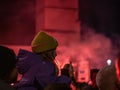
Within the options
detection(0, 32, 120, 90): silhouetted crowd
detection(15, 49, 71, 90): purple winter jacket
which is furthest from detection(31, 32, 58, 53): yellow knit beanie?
detection(15, 49, 71, 90): purple winter jacket

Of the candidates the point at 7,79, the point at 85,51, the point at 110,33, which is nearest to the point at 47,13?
the point at 85,51

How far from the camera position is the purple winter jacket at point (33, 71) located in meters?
3.81

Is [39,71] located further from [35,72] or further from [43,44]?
[43,44]

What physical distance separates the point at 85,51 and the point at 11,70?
7.29m

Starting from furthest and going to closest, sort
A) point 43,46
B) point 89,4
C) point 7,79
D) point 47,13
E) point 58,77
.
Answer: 1. point 89,4
2. point 47,13
3. point 43,46
4. point 58,77
5. point 7,79

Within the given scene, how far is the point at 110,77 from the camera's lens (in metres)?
4.00

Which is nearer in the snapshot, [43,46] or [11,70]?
[11,70]

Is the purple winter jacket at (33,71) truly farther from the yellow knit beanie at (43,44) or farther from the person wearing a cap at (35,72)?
the yellow knit beanie at (43,44)

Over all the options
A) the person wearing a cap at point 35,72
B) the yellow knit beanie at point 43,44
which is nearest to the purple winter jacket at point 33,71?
the person wearing a cap at point 35,72

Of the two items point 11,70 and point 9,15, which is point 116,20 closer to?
point 9,15

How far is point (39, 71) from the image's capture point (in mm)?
3854

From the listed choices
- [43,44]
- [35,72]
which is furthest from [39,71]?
[43,44]

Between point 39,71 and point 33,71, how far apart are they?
45 millimetres

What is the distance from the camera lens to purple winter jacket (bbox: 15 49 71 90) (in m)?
3.81
